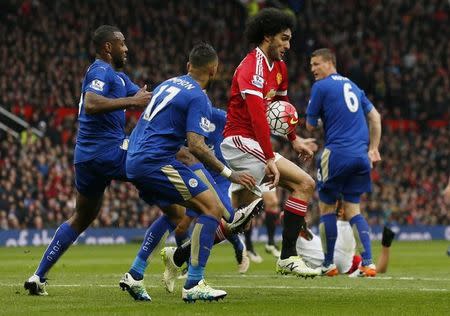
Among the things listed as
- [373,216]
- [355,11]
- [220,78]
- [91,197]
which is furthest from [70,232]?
[355,11]

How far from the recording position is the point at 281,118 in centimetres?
1069

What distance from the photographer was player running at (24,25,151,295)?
32.6 ft

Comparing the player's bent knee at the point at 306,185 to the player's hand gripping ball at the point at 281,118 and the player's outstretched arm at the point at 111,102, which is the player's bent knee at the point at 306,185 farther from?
the player's outstretched arm at the point at 111,102

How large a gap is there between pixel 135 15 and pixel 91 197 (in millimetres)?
25305

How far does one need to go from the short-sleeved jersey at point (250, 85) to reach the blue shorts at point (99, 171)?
1.14 metres

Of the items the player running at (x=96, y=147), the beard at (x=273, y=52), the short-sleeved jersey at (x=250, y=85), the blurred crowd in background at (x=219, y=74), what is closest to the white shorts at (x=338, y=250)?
the short-sleeved jersey at (x=250, y=85)

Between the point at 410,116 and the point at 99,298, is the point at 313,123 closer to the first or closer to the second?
the point at 99,298

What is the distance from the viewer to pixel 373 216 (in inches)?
1204

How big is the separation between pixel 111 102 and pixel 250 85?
131 cm

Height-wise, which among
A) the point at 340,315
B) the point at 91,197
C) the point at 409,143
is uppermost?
the point at 409,143

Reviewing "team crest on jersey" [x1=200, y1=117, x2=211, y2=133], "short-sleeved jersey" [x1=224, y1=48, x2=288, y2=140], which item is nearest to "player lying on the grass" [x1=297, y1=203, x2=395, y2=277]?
"short-sleeved jersey" [x1=224, y1=48, x2=288, y2=140]

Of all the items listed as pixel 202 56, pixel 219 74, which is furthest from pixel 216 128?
pixel 219 74

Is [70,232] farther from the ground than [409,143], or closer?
closer

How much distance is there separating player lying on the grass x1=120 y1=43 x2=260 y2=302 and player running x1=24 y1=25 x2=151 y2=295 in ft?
2.25
